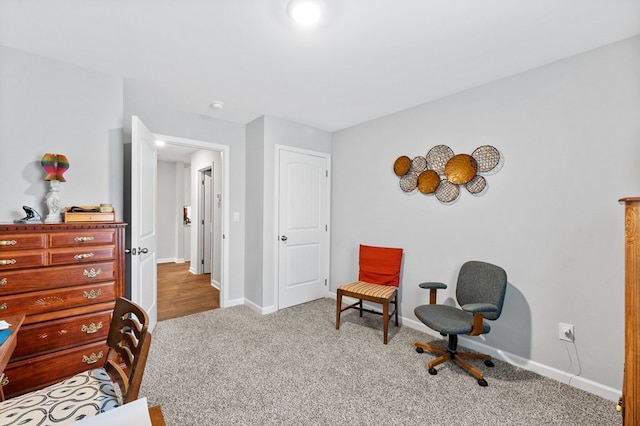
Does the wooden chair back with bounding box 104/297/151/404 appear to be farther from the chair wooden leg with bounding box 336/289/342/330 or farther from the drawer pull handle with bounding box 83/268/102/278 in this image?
the chair wooden leg with bounding box 336/289/342/330

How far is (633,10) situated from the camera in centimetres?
164

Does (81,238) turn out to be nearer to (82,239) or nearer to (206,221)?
(82,239)

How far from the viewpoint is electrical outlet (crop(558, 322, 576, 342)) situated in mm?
2090

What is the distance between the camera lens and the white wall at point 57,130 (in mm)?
2037

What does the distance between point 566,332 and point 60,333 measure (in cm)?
362

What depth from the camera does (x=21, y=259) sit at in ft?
5.62

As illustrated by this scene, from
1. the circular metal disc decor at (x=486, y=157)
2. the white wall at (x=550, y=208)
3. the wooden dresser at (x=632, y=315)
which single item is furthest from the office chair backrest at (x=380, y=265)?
the wooden dresser at (x=632, y=315)

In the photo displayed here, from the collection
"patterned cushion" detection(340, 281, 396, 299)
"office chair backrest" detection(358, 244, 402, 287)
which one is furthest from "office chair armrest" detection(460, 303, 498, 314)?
"office chair backrest" detection(358, 244, 402, 287)

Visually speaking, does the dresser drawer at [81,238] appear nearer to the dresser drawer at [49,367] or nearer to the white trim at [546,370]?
the dresser drawer at [49,367]

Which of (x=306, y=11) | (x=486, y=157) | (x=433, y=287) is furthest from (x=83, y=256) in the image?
(x=486, y=157)

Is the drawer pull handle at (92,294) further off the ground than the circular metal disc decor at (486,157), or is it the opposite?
the circular metal disc decor at (486,157)

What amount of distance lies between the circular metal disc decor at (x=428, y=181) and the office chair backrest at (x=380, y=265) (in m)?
0.73

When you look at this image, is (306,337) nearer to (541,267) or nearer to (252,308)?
(252,308)

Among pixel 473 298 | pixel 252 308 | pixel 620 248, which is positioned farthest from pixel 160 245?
pixel 620 248
